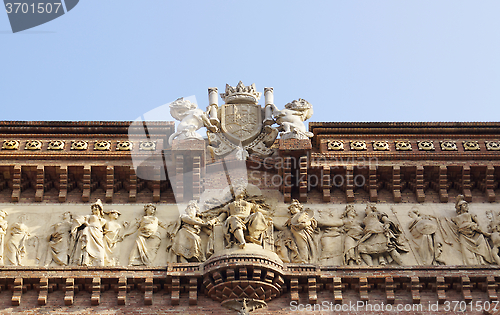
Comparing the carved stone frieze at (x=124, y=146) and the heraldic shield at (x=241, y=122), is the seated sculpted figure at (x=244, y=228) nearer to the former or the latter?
the heraldic shield at (x=241, y=122)

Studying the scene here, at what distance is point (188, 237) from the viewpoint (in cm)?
1861

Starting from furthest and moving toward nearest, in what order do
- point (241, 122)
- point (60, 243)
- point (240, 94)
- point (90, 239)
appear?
point (240, 94), point (241, 122), point (60, 243), point (90, 239)

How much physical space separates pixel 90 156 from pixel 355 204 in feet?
21.3

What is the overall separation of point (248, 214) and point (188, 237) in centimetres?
145

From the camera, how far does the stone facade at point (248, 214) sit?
1753cm

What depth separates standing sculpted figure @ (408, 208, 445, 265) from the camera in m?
18.7

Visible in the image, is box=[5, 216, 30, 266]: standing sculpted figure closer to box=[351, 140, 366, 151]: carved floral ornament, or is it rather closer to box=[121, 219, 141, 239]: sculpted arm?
box=[121, 219, 141, 239]: sculpted arm

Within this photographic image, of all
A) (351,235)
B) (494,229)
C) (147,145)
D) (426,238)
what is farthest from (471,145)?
(147,145)

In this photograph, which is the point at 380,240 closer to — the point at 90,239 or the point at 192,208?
the point at 192,208

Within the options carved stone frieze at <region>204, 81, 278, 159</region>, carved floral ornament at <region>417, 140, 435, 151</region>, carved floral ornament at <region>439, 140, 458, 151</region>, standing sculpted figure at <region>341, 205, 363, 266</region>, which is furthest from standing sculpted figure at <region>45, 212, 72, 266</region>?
carved floral ornament at <region>439, 140, 458, 151</region>

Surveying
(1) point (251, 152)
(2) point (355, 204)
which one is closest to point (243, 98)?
(1) point (251, 152)

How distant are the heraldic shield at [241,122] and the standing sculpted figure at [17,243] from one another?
17.7 ft

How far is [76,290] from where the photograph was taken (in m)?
17.5

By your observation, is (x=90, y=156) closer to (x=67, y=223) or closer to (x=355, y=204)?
(x=67, y=223)
